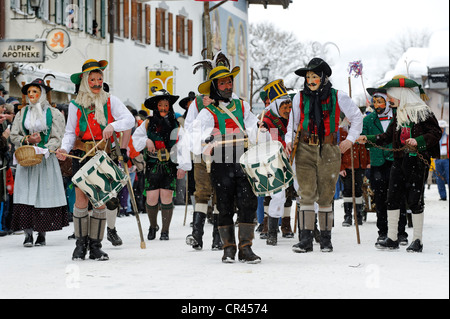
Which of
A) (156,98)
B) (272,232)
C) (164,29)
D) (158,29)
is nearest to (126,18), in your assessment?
(158,29)

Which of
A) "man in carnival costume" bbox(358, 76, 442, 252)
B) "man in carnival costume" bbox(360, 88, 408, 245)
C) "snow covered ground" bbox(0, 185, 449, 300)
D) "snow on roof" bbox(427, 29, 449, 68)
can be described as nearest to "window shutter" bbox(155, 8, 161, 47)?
"man in carnival costume" bbox(360, 88, 408, 245)

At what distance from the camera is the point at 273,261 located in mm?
9297

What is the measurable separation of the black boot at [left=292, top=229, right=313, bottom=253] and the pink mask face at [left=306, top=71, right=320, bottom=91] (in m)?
1.51

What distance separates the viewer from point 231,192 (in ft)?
30.0

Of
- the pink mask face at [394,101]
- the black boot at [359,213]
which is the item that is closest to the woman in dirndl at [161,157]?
the pink mask face at [394,101]

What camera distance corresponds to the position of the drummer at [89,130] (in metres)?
9.52

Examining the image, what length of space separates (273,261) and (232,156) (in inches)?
42.9

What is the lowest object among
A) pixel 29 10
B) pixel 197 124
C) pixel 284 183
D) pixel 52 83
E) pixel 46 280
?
pixel 46 280

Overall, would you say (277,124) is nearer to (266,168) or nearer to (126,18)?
(266,168)

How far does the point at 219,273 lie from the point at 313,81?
2.75 metres

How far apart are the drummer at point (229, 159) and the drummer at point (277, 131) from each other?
7.13 feet

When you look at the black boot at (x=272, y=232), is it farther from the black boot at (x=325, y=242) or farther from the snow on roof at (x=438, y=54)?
the snow on roof at (x=438, y=54)

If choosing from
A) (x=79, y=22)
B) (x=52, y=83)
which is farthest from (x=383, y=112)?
(x=79, y=22)

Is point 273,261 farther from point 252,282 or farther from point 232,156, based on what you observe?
point 252,282
